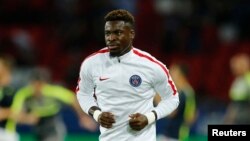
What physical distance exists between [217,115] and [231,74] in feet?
6.44

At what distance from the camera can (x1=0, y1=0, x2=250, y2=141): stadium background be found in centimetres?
1719

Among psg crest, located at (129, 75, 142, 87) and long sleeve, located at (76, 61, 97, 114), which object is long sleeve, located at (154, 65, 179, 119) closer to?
psg crest, located at (129, 75, 142, 87)

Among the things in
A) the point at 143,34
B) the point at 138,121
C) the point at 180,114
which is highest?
the point at 143,34

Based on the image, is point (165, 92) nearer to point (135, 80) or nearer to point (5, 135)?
point (135, 80)

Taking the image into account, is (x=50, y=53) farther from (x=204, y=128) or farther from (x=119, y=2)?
(x=204, y=128)

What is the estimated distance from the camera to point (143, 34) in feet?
60.8

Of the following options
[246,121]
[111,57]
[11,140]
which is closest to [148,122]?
[111,57]

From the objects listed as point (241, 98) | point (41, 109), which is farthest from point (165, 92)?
point (241, 98)

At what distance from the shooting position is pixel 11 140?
1071 cm

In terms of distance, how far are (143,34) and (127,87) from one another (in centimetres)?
1128

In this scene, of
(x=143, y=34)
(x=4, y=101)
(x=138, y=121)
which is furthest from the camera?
(x=143, y=34)

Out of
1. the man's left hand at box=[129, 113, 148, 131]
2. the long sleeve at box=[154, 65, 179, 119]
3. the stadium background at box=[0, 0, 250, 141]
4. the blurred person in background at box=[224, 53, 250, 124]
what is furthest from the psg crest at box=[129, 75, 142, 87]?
the stadium background at box=[0, 0, 250, 141]

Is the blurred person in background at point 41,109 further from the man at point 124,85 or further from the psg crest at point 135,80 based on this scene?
the psg crest at point 135,80

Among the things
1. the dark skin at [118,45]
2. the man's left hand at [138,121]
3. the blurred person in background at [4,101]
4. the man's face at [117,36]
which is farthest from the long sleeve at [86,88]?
the blurred person in background at [4,101]
